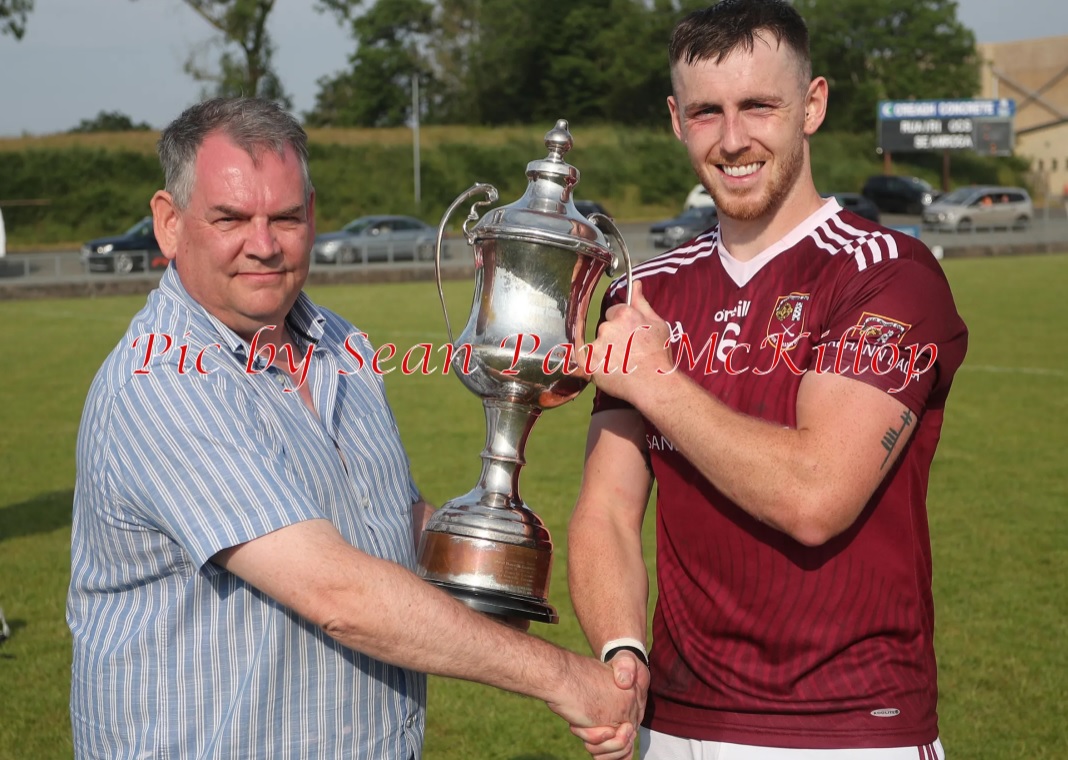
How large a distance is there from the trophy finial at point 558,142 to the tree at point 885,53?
6692 cm

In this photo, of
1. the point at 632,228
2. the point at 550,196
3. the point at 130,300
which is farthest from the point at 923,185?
the point at 550,196

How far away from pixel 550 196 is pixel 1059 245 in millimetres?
38010

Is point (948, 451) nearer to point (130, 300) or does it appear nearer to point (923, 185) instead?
point (130, 300)

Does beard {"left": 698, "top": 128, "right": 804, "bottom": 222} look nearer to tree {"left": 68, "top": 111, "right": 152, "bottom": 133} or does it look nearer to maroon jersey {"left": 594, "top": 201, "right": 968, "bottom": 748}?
maroon jersey {"left": 594, "top": 201, "right": 968, "bottom": 748}

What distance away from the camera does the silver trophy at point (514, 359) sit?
2.85 metres

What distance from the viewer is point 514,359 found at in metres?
2.86

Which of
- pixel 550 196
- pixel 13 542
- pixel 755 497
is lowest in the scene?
pixel 13 542

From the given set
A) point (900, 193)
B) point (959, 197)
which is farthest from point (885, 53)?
point (959, 197)

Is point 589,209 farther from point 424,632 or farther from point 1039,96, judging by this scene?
point 1039,96

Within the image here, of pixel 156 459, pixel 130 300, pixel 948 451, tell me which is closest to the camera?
pixel 156 459

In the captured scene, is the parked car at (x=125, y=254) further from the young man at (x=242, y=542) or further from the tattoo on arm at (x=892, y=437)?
the tattoo on arm at (x=892, y=437)

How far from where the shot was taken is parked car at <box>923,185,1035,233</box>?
138ft

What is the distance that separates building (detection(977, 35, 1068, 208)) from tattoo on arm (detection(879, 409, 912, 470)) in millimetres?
66483

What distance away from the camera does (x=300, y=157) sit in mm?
2885
